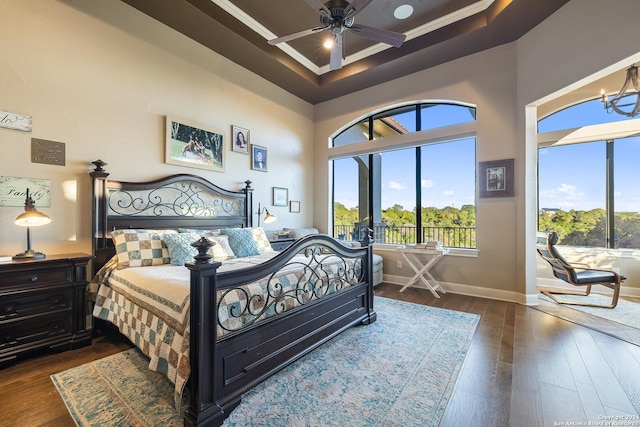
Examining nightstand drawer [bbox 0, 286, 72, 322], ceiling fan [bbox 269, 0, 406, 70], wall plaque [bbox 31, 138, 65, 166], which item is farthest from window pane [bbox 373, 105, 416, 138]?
nightstand drawer [bbox 0, 286, 72, 322]

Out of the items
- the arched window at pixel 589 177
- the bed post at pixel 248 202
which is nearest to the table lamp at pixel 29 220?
the bed post at pixel 248 202

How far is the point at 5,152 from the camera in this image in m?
2.40

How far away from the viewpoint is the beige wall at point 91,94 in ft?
8.12

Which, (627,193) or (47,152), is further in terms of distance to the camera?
(627,193)

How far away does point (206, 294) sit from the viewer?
1.49 meters

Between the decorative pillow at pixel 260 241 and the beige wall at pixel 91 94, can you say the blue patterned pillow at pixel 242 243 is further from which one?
the beige wall at pixel 91 94

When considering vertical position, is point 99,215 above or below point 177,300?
above

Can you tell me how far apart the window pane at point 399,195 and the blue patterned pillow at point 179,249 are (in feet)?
12.1

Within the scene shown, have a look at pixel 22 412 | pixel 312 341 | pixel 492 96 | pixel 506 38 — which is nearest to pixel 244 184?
pixel 312 341

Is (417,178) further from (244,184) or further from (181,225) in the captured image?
(181,225)

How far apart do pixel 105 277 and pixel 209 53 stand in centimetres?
330

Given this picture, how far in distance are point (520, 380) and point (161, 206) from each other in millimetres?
3963

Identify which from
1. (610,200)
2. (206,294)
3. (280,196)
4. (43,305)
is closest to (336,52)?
(280,196)

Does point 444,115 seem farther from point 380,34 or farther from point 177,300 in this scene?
point 177,300
